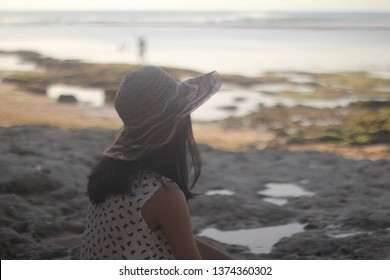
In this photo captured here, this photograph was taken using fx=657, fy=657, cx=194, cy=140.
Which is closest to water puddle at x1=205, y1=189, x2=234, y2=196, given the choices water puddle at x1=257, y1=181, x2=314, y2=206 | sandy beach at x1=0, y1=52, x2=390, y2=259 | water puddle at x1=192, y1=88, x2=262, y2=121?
sandy beach at x1=0, y1=52, x2=390, y2=259

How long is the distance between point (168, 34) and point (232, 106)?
2.29 m

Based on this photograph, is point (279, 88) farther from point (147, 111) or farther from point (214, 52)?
point (147, 111)

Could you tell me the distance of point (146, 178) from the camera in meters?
1.41

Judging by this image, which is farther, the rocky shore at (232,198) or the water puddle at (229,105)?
the water puddle at (229,105)

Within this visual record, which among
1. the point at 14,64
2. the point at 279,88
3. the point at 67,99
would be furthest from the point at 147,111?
the point at 279,88

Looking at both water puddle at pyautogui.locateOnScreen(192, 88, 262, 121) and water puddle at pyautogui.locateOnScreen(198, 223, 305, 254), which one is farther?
water puddle at pyautogui.locateOnScreen(192, 88, 262, 121)

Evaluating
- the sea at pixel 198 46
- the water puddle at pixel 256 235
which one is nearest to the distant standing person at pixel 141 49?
the sea at pixel 198 46

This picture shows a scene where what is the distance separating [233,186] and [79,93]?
50.9 inches

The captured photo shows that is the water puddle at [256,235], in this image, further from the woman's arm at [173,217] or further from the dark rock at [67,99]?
the dark rock at [67,99]

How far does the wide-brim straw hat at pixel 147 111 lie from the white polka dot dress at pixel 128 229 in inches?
2.5

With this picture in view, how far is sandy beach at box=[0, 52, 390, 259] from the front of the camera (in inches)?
109

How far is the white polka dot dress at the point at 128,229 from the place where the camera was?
1414 mm

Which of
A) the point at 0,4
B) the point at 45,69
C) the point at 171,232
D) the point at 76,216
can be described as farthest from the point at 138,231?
Answer: the point at 45,69

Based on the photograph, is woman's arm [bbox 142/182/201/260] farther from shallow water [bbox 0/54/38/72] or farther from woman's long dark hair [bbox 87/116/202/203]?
shallow water [bbox 0/54/38/72]
